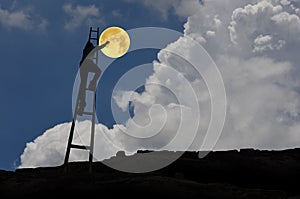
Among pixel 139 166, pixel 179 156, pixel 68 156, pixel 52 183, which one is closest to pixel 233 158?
pixel 179 156

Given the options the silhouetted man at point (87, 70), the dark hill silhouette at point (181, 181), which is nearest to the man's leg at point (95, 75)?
the silhouetted man at point (87, 70)

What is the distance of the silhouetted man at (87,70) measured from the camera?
57.6 feet

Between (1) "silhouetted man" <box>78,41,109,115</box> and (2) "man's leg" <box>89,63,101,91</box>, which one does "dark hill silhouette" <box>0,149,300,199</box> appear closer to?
(1) "silhouetted man" <box>78,41,109,115</box>

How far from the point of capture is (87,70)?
1767 cm

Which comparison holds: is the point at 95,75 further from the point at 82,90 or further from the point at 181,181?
the point at 181,181

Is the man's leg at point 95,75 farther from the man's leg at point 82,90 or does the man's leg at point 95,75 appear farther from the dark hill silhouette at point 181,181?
the dark hill silhouette at point 181,181

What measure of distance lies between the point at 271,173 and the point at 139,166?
6.41m

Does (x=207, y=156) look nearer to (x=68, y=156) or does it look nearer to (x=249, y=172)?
(x=249, y=172)

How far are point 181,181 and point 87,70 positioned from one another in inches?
275

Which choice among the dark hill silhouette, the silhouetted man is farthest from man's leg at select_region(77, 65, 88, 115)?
the dark hill silhouette

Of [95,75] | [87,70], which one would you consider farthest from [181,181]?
[87,70]

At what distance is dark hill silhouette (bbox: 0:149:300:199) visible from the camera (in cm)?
1280

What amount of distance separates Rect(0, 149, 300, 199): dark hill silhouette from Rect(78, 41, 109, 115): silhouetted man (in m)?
3.67

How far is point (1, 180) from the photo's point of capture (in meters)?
14.7
